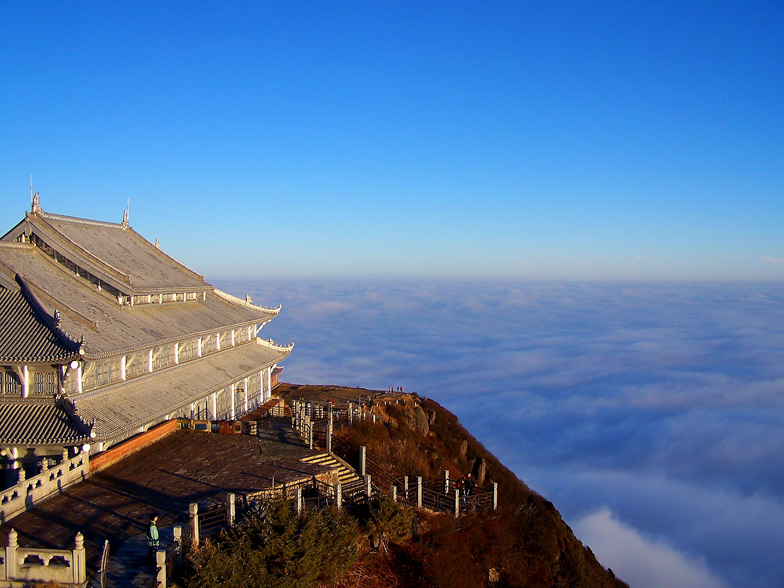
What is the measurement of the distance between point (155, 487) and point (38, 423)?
15.2 feet

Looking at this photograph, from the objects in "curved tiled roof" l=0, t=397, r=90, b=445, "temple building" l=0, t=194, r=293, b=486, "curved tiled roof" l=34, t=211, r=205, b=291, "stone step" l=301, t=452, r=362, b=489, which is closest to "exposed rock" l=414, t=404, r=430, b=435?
"temple building" l=0, t=194, r=293, b=486

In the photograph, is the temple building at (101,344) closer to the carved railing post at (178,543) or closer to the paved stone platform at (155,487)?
the paved stone platform at (155,487)

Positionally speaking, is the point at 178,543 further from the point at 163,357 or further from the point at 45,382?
the point at 163,357

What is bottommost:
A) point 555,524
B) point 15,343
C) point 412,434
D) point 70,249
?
point 555,524

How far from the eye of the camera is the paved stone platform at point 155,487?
17016mm

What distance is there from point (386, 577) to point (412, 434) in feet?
65.9

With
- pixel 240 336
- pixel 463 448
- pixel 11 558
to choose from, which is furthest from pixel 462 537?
pixel 240 336

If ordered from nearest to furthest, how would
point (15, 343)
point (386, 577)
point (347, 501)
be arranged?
point (386, 577) < point (347, 501) < point (15, 343)

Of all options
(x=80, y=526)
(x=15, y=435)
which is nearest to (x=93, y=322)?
(x=15, y=435)

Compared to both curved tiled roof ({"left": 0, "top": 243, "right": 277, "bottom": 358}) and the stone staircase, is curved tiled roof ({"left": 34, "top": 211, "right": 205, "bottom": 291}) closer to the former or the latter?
curved tiled roof ({"left": 0, "top": 243, "right": 277, "bottom": 358})

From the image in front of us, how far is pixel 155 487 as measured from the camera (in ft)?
69.2

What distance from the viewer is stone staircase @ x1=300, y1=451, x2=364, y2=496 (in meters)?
24.1

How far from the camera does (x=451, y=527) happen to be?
2295 cm

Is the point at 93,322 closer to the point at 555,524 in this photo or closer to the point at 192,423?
the point at 192,423
